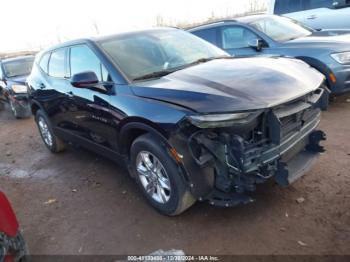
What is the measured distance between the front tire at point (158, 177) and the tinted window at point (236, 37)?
163 inches

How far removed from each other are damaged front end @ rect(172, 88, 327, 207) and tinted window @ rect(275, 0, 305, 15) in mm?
7464

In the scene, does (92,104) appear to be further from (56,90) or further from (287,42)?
(287,42)

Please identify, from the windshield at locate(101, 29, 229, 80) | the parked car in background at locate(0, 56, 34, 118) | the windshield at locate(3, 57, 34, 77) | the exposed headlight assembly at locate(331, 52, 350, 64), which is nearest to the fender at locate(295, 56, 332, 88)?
the exposed headlight assembly at locate(331, 52, 350, 64)

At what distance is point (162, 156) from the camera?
10.4 feet

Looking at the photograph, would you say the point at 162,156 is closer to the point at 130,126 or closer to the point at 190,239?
the point at 130,126

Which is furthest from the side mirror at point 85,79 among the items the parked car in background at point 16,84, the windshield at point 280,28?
the parked car in background at point 16,84

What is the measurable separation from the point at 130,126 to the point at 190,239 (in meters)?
1.23

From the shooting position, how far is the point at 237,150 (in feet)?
9.14

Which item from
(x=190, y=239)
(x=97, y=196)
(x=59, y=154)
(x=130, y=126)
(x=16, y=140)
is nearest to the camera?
(x=190, y=239)

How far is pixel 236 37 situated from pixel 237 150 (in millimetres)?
4782

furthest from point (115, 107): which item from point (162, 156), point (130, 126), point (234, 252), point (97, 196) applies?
point (234, 252)

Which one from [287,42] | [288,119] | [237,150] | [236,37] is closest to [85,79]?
[237,150]

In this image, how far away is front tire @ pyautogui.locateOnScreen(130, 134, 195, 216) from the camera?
315 centimetres

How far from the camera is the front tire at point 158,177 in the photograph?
10.3ft
